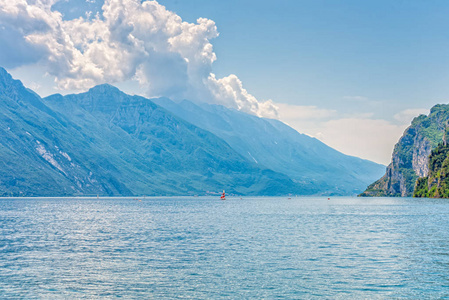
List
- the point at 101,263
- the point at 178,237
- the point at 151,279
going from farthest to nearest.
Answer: the point at 178,237, the point at 101,263, the point at 151,279

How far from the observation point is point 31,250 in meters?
77.6

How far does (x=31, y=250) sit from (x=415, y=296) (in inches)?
2346

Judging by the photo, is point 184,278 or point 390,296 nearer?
point 390,296

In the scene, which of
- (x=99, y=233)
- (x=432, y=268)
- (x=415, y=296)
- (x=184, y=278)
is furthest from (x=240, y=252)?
(x=99, y=233)

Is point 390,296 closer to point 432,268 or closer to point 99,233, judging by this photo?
point 432,268

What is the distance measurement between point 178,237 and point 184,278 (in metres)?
43.5

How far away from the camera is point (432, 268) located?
58.9 metres

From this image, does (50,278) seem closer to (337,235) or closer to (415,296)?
(415,296)

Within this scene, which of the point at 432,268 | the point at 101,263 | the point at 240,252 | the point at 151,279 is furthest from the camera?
the point at 240,252

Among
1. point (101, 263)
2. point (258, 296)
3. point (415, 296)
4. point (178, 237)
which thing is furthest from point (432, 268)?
point (178, 237)

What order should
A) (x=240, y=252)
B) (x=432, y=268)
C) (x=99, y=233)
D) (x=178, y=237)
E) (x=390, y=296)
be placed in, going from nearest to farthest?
(x=390, y=296) < (x=432, y=268) < (x=240, y=252) < (x=178, y=237) < (x=99, y=233)

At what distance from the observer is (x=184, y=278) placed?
2111 inches

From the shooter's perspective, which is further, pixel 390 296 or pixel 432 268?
pixel 432 268

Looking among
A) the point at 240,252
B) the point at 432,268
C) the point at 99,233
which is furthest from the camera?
the point at 99,233
